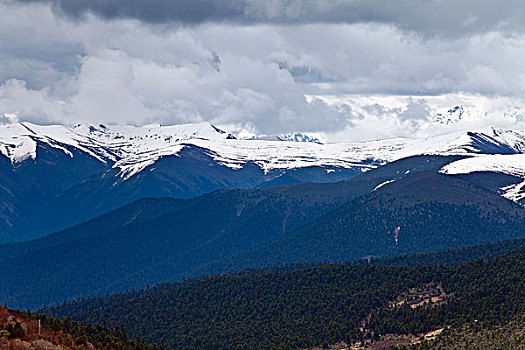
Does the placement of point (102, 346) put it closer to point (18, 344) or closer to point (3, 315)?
point (3, 315)

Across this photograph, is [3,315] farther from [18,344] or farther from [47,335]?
[18,344]

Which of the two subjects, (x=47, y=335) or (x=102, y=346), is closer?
(x=47, y=335)

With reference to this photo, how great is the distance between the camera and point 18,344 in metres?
139

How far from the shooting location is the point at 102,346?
181 m

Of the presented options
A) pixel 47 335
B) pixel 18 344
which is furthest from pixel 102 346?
pixel 18 344

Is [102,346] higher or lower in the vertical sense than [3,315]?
lower

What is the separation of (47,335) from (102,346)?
74.3ft

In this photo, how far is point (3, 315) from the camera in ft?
516

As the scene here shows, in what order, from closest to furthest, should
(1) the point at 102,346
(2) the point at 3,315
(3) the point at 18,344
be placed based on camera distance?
(3) the point at 18,344
(2) the point at 3,315
(1) the point at 102,346

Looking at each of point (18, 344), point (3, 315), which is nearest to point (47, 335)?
point (3, 315)

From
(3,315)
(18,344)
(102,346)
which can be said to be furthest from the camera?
(102,346)

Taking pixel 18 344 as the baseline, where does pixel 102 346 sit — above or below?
below

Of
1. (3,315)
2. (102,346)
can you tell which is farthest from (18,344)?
(102,346)

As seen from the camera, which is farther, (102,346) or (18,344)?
(102,346)
